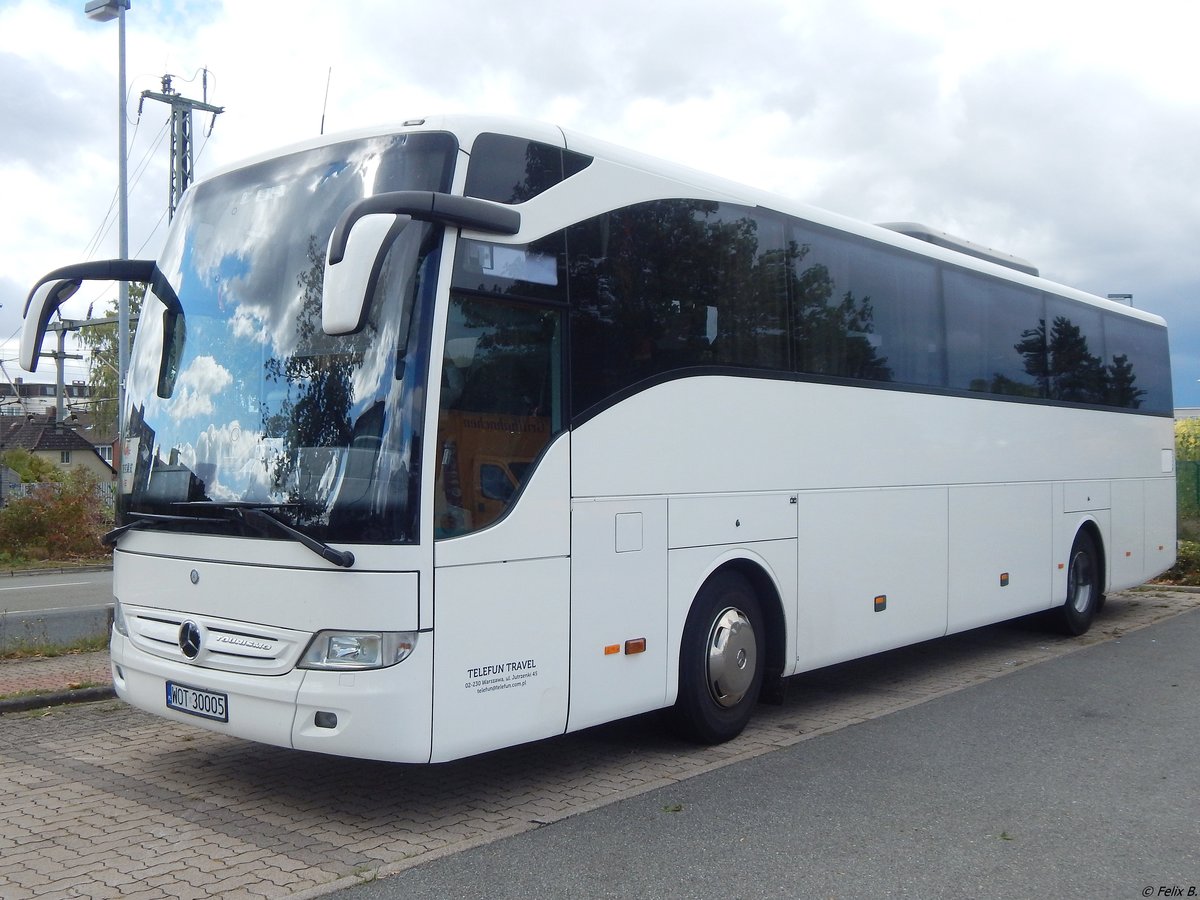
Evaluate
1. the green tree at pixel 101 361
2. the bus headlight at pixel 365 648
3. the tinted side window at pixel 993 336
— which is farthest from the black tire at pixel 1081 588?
the green tree at pixel 101 361

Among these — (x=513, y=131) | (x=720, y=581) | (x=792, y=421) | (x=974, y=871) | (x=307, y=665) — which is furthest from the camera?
(x=792, y=421)

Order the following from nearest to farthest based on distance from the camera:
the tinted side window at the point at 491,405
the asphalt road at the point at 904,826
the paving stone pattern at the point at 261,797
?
the asphalt road at the point at 904,826, the paving stone pattern at the point at 261,797, the tinted side window at the point at 491,405

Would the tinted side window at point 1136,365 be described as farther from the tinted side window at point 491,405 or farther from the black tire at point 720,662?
the tinted side window at point 491,405

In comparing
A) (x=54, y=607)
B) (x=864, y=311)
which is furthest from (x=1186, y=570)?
(x=54, y=607)

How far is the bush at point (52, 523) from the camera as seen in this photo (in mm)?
25759

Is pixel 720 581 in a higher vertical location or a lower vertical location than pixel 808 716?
higher

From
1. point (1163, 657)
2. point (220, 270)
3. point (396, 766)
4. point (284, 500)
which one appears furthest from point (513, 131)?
point (1163, 657)

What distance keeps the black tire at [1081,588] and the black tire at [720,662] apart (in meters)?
6.15

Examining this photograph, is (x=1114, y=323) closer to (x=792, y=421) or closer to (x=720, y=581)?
(x=792, y=421)

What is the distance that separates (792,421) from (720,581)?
140 cm

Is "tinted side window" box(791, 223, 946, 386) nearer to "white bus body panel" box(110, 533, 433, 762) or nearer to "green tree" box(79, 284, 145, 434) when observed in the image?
"white bus body panel" box(110, 533, 433, 762)

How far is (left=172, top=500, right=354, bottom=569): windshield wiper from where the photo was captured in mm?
5465

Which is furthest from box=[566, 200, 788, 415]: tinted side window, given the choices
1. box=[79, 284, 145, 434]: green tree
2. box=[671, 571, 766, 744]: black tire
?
box=[79, 284, 145, 434]: green tree

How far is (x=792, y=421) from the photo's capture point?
828cm
